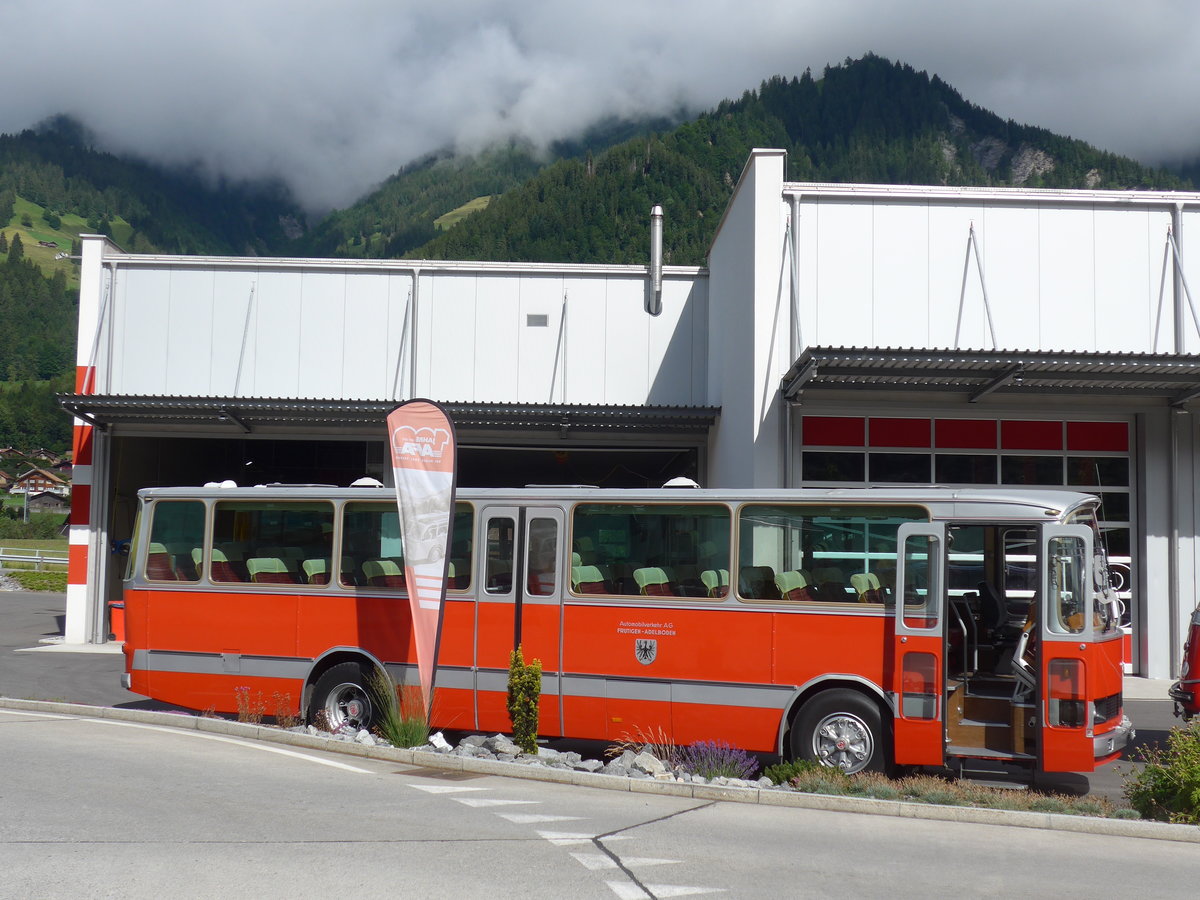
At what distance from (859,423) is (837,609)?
28.6 feet

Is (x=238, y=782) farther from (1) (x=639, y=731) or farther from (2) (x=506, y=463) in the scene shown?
(2) (x=506, y=463)

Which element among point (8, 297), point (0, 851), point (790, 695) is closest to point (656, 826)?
point (790, 695)

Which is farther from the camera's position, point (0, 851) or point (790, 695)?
point (790, 695)

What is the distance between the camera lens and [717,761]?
1064cm

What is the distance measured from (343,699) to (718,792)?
4865 mm

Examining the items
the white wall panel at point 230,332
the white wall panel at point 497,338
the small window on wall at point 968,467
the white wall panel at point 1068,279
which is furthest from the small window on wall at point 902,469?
the white wall panel at point 230,332

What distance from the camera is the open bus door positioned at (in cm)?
996

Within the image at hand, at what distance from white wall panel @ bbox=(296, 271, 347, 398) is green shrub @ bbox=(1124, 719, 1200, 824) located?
17.2m

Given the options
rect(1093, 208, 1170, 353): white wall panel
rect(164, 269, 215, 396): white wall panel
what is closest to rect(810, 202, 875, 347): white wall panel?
rect(1093, 208, 1170, 353): white wall panel

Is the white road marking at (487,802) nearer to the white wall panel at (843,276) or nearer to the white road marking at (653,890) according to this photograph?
the white road marking at (653,890)

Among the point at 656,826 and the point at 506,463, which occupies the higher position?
the point at 506,463

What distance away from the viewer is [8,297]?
156 m

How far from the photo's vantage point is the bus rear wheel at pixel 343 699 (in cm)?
1273

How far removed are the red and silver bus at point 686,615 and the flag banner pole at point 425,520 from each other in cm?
38
